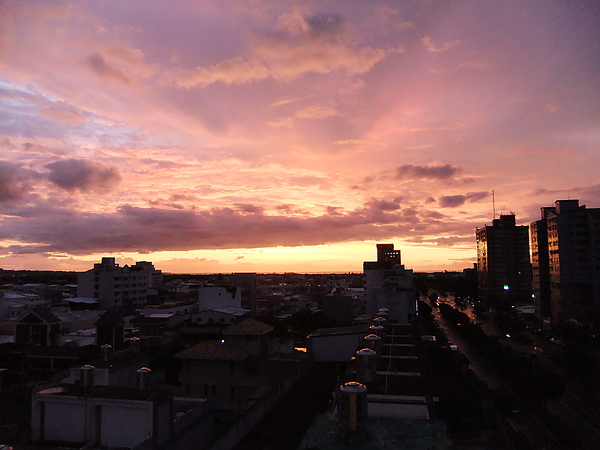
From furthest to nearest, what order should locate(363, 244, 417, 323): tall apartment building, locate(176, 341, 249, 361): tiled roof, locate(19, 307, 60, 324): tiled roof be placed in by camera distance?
locate(363, 244, 417, 323): tall apartment building, locate(19, 307, 60, 324): tiled roof, locate(176, 341, 249, 361): tiled roof

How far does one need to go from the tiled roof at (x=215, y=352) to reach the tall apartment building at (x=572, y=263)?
2166 inches

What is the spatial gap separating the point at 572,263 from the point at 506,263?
43.5 metres

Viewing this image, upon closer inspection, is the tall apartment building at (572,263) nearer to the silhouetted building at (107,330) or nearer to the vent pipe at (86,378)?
the silhouetted building at (107,330)

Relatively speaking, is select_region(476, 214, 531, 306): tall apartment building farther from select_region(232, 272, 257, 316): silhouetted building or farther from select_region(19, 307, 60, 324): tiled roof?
select_region(19, 307, 60, 324): tiled roof

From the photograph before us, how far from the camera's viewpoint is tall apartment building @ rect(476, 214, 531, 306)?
10425 cm

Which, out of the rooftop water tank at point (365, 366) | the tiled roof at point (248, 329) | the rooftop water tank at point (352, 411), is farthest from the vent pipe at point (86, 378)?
the tiled roof at point (248, 329)

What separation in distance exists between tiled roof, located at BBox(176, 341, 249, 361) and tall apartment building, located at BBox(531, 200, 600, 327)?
55012mm

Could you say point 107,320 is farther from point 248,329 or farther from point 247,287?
point 247,287

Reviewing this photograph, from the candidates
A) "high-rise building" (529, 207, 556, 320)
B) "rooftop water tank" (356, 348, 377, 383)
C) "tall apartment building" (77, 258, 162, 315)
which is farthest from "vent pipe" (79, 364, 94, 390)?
"high-rise building" (529, 207, 556, 320)

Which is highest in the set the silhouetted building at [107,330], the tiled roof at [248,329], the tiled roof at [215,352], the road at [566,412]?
the tiled roof at [248,329]

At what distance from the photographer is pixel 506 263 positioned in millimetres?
107438

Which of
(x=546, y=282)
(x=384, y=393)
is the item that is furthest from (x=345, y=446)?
(x=546, y=282)

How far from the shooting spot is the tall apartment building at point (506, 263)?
104 m

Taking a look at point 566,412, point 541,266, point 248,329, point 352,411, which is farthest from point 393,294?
point 352,411
